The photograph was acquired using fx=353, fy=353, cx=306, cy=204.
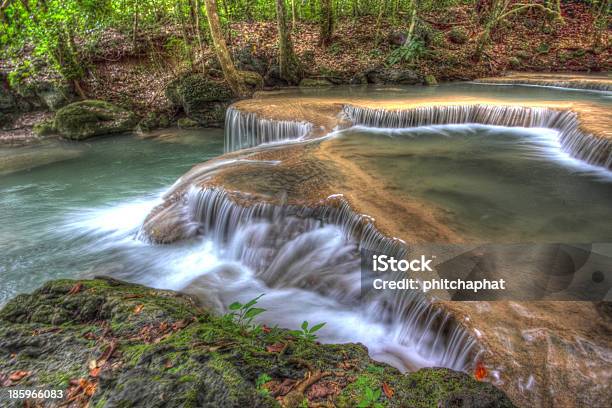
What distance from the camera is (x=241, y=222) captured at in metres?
5.28

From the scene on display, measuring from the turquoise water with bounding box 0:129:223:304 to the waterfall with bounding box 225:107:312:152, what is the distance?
786 mm

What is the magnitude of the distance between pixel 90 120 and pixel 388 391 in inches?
539

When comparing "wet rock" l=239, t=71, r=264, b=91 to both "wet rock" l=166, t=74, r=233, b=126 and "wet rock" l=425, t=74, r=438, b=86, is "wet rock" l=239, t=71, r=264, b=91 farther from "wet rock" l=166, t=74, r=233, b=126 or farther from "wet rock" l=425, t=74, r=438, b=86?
"wet rock" l=425, t=74, r=438, b=86

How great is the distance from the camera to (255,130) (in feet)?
32.3

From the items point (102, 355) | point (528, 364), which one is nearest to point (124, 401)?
point (102, 355)

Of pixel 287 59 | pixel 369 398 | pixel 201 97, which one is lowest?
pixel 369 398

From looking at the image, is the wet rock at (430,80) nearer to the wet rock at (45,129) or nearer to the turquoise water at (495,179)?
the turquoise water at (495,179)

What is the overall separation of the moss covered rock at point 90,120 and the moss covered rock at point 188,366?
37.6 ft

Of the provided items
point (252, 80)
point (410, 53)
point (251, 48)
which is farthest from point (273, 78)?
point (410, 53)

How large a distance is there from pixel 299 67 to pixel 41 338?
13.3 meters

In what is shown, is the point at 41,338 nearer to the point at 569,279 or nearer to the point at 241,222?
the point at 241,222

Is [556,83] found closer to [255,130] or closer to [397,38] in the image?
[397,38]

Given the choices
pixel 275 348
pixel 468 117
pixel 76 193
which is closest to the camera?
pixel 275 348

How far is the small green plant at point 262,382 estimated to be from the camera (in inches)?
68.3
